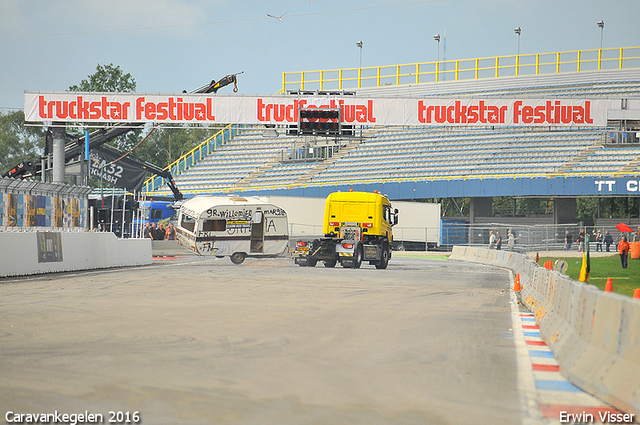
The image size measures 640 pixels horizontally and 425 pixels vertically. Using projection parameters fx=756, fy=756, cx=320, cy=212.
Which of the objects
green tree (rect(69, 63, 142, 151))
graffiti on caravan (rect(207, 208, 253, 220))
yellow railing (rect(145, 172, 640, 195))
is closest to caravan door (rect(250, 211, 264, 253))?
graffiti on caravan (rect(207, 208, 253, 220))

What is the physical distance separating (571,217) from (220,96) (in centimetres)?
2917

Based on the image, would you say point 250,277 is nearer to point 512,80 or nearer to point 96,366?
point 96,366

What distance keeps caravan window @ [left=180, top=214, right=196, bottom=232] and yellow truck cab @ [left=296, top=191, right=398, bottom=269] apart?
4878mm

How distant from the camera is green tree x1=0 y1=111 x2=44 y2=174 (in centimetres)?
10181

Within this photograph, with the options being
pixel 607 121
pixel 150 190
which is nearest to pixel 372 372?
pixel 607 121

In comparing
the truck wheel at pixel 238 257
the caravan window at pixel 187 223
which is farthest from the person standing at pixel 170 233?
the truck wheel at pixel 238 257

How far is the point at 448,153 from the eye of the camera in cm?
5634

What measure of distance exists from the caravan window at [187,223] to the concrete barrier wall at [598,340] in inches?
892

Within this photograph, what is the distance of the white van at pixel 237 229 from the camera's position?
30500 mm

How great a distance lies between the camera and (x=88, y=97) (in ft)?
111

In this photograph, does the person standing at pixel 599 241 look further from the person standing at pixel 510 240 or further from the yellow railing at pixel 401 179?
the person standing at pixel 510 240

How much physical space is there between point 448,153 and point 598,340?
50.4m

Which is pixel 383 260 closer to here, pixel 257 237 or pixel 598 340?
pixel 257 237

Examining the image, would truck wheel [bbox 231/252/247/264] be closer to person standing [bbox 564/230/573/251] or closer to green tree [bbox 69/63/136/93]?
person standing [bbox 564/230/573/251]
